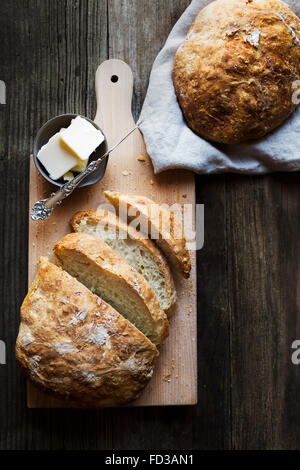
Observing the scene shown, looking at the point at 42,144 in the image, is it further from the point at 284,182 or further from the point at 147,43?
the point at 284,182

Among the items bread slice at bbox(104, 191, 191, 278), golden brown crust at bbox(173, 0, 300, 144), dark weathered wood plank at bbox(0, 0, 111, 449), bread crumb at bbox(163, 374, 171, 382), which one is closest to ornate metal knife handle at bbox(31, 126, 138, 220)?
bread slice at bbox(104, 191, 191, 278)

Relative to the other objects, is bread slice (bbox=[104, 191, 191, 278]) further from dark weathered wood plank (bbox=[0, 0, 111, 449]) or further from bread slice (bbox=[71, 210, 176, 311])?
dark weathered wood plank (bbox=[0, 0, 111, 449])

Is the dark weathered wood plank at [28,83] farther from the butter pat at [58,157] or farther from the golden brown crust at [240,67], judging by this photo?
the golden brown crust at [240,67]

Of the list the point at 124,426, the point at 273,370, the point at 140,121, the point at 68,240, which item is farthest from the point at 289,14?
the point at 124,426

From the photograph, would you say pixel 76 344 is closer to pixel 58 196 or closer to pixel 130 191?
pixel 58 196

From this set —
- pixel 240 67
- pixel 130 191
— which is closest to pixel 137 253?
pixel 130 191

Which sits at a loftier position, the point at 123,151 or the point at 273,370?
the point at 123,151
